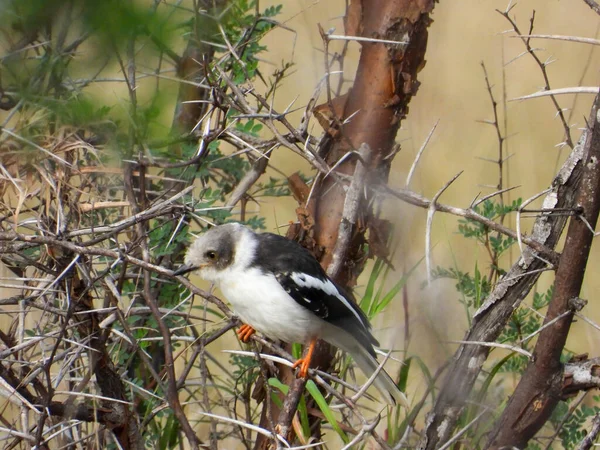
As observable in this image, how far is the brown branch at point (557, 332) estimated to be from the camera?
2686 millimetres

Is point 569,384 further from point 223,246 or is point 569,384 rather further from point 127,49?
point 127,49

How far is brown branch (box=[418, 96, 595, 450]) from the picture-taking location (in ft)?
9.77

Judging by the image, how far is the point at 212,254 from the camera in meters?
3.65

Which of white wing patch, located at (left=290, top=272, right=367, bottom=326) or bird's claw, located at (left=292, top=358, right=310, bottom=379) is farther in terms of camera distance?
white wing patch, located at (left=290, top=272, right=367, bottom=326)

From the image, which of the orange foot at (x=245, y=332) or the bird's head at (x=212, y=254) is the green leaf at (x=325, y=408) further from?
the bird's head at (x=212, y=254)

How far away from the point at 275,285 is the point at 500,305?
1063 mm

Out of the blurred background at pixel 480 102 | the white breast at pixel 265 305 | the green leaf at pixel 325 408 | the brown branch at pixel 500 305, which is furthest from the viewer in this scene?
the blurred background at pixel 480 102

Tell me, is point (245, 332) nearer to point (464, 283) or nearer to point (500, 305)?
point (464, 283)

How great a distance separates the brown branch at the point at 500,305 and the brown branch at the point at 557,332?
0.11 m

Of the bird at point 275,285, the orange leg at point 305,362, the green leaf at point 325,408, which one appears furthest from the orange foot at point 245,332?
the green leaf at point 325,408

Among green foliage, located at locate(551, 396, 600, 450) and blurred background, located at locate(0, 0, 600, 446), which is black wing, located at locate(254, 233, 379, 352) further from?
blurred background, located at locate(0, 0, 600, 446)

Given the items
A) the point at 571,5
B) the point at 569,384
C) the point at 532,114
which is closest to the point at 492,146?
the point at 532,114

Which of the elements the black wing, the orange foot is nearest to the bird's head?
the black wing

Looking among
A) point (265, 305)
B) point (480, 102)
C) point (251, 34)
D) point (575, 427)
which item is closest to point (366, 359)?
point (265, 305)
